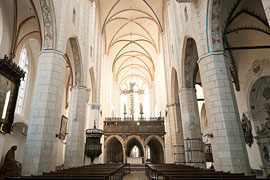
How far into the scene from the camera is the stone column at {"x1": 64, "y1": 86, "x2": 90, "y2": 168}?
9516 millimetres

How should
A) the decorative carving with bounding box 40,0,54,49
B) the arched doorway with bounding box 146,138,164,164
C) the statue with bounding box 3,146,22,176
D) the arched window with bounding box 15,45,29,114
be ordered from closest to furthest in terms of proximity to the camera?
the decorative carving with bounding box 40,0,54,49 → the statue with bounding box 3,146,22,176 → the arched window with bounding box 15,45,29,114 → the arched doorway with bounding box 146,138,164,164

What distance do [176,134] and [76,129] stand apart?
6.80 meters

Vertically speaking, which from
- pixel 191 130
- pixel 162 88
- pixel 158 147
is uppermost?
pixel 162 88

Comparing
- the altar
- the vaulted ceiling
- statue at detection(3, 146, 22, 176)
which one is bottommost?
the altar

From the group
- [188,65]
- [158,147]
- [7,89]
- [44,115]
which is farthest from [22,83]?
[158,147]

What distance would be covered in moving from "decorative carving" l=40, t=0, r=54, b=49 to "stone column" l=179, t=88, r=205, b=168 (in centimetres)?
714

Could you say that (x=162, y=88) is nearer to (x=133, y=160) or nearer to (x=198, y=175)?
(x=133, y=160)

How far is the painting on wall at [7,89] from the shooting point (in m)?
8.02

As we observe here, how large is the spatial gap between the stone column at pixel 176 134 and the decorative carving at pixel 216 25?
757 cm

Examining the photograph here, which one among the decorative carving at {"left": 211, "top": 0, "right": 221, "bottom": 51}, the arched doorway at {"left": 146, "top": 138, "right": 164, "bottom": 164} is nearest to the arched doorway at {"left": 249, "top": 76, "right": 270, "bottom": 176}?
the decorative carving at {"left": 211, "top": 0, "right": 221, "bottom": 51}

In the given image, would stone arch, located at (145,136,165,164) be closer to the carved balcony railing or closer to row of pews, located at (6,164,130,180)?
the carved balcony railing

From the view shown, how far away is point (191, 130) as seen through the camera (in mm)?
9938

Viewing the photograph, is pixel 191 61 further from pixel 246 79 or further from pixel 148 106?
pixel 148 106

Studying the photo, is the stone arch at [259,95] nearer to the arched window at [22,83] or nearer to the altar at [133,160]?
the altar at [133,160]
